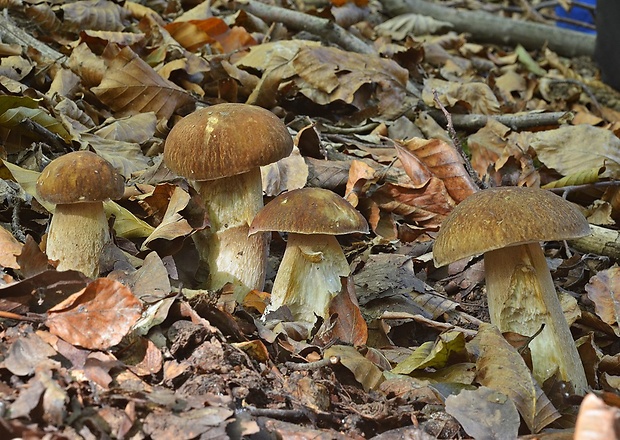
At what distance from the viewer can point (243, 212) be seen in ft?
9.02

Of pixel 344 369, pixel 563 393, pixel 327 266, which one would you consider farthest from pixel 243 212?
pixel 563 393

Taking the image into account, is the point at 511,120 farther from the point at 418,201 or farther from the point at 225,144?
the point at 225,144

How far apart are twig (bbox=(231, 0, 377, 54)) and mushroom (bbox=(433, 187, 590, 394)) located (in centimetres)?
338

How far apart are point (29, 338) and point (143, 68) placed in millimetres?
2347

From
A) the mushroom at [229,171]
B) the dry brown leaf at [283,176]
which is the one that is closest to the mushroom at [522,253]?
the mushroom at [229,171]

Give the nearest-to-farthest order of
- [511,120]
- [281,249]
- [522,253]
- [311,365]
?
[311,365] → [522,253] → [281,249] → [511,120]

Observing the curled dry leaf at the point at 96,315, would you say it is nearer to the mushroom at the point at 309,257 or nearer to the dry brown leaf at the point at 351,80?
the mushroom at the point at 309,257

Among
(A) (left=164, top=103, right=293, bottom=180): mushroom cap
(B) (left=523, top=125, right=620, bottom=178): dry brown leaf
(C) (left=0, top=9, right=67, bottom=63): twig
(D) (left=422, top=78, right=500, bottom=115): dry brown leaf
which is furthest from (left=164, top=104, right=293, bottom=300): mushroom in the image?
(D) (left=422, top=78, right=500, bottom=115): dry brown leaf

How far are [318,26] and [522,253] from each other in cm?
373

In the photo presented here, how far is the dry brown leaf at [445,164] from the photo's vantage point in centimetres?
363

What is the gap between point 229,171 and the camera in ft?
8.02

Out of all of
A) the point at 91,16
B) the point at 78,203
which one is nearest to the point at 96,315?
the point at 78,203

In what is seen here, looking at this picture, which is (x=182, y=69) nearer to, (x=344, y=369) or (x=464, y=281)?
(x=464, y=281)

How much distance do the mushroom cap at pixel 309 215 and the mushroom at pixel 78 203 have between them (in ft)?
1.93
